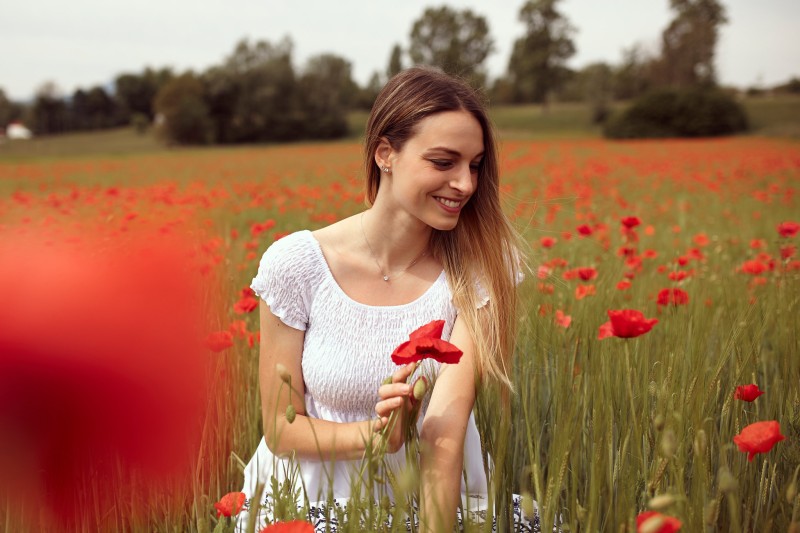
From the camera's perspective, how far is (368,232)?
1997 millimetres

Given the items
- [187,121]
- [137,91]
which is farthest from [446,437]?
[137,91]

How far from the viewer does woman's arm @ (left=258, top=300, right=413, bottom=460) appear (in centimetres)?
159

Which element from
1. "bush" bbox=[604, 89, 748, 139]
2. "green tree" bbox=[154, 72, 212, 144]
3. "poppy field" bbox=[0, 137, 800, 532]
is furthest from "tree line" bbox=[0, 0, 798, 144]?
"poppy field" bbox=[0, 137, 800, 532]

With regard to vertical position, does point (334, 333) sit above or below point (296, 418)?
above

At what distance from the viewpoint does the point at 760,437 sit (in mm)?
1064

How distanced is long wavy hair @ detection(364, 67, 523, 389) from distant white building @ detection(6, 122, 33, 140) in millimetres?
52970

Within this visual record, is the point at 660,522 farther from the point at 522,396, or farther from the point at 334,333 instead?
the point at 334,333

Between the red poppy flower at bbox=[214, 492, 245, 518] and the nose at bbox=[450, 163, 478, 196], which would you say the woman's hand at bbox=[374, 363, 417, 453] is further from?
the nose at bbox=[450, 163, 478, 196]

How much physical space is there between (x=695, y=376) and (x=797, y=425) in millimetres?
→ 396

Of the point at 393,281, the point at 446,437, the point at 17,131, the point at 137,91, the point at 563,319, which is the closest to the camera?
the point at 446,437

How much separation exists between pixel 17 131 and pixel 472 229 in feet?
188

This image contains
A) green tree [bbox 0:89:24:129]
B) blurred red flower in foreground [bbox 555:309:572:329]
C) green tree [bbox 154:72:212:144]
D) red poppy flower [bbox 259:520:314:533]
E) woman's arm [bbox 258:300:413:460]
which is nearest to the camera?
red poppy flower [bbox 259:520:314:533]

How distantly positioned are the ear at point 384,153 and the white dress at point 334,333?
28cm

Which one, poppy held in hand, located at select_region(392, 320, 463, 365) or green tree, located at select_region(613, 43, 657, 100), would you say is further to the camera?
green tree, located at select_region(613, 43, 657, 100)
